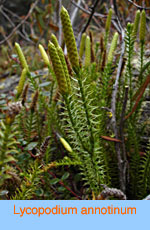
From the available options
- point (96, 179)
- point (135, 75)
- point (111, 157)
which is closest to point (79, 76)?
point (96, 179)

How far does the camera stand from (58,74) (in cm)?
46

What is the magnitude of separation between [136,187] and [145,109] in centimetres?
39

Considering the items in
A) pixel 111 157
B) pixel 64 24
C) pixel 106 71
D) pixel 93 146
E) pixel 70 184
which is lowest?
pixel 70 184

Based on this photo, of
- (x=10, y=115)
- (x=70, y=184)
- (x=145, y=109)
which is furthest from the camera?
(x=145, y=109)

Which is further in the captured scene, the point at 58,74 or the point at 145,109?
the point at 145,109

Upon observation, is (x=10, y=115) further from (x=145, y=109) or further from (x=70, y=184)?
(x=145, y=109)

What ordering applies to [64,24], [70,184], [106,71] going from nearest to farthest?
[64,24] → [106,71] → [70,184]

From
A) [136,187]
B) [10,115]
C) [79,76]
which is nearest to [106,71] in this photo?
[79,76]

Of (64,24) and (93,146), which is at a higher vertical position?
(64,24)

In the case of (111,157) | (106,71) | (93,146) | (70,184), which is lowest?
(70,184)

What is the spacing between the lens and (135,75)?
1201 millimetres
